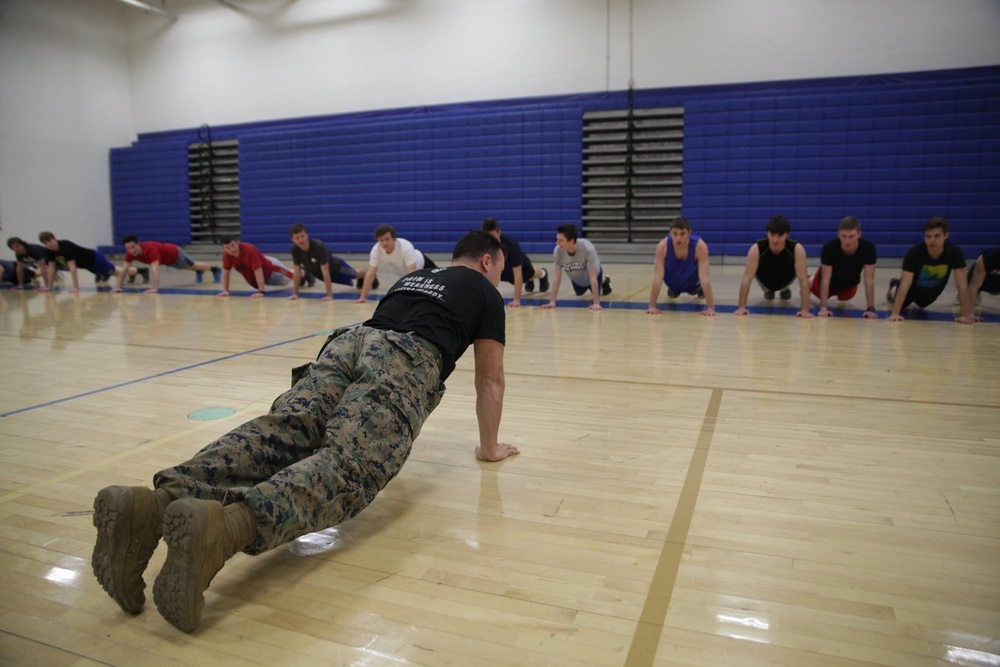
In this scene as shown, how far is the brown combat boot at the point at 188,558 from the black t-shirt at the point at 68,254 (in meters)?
9.14

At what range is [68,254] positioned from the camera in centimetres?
910

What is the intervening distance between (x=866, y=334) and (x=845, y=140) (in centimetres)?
571

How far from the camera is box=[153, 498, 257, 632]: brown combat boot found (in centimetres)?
144

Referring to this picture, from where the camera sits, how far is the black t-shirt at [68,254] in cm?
908

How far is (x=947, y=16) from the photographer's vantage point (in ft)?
30.3

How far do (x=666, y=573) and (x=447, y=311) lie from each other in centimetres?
103

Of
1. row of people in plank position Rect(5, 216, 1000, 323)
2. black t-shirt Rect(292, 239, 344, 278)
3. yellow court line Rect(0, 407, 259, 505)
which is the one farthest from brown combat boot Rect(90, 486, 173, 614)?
black t-shirt Rect(292, 239, 344, 278)

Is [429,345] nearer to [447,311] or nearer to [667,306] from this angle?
[447,311]

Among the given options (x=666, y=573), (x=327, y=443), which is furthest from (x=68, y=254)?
(x=666, y=573)

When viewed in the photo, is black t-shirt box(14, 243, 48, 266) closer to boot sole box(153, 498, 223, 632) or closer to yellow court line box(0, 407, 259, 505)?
yellow court line box(0, 407, 259, 505)

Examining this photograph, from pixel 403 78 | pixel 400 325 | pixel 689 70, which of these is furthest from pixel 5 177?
pixel 400 325

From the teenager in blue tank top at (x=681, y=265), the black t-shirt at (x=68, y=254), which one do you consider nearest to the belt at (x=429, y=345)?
the teenager in blue tank top at (x=681, y=265)

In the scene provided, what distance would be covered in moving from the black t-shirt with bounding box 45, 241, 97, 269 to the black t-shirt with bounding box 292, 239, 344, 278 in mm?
3303

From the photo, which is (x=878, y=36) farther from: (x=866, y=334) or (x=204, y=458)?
(x=204, y=458)
